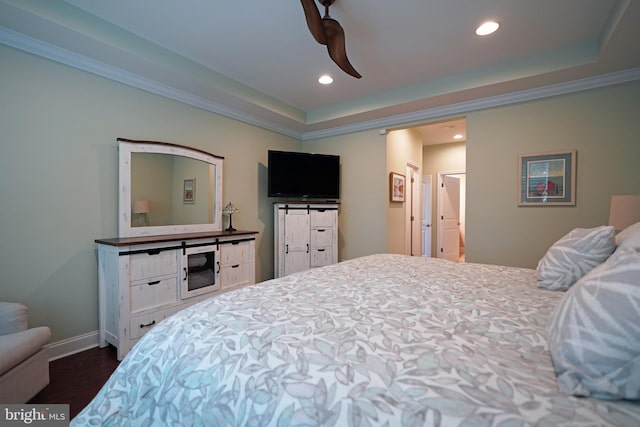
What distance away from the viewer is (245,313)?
105 centimetres

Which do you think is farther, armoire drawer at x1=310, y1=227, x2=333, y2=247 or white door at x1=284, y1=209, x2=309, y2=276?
armoire drawer at x1=310, y1=227, x2=333, y2=247

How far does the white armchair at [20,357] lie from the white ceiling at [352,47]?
6.31 ft

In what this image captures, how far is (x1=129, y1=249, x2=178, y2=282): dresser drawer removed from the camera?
7.22 ft

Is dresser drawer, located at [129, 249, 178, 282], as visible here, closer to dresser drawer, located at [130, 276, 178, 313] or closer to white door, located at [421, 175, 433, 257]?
dresser drawer, located at [130, 276, 178, 313]

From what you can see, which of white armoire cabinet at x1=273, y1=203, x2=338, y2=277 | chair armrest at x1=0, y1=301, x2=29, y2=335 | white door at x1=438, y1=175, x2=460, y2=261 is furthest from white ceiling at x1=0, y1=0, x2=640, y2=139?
white door at x1=438, y1=175, x2=460, y2=261

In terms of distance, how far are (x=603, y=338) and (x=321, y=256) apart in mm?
3352

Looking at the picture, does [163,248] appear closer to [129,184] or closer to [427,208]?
[129,184]

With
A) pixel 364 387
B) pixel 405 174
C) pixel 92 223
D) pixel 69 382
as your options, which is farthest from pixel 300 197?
pixel 364 387

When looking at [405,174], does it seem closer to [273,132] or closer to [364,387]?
[273,132]

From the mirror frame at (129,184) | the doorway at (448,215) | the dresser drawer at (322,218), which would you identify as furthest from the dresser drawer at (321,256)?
the doorway at (448,215)

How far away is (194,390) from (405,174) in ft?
14.6

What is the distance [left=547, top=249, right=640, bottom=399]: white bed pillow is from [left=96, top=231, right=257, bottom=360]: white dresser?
8.32 feet

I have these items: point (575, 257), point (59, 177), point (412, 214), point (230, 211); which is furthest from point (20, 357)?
point (412, 214)

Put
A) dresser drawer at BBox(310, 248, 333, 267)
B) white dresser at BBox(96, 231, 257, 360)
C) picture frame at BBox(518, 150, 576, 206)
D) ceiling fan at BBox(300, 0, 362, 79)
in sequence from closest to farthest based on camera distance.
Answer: ceiling fan at BBox(300, 0, 362, 79), white dresser at BBox(96, 231, 257, 360), picture frame at BBox(518, 150, 576, 206), dresser drawer at BBox(310, 248, 333, 267)
